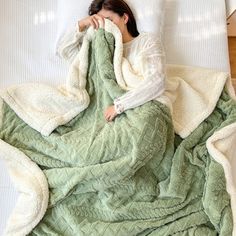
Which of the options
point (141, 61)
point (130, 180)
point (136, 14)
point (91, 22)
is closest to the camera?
point (130, 180)

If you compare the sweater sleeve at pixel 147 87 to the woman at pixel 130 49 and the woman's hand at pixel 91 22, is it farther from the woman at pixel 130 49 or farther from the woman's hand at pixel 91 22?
the woman's hand at pixel 91 22

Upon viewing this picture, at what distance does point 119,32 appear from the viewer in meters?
1.41

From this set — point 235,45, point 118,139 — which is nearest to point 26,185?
point 118,139

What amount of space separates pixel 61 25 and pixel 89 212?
725mm

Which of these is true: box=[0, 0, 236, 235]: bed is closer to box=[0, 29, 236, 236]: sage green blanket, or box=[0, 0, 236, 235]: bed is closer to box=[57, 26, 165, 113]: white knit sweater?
box=[57, 26, 165, 113]: white knit sweater

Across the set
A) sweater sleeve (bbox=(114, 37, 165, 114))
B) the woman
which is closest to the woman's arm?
the woman

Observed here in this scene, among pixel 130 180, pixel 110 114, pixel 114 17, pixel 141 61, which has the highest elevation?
pixel 114 17

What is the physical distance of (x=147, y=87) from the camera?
1.26 meters

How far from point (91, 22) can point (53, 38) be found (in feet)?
0.71

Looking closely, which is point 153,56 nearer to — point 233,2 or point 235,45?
point 233,2

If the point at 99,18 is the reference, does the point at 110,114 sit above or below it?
below

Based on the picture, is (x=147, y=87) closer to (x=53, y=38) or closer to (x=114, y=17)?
(x=114, y=17)

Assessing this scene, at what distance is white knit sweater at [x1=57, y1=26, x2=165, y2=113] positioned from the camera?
126cm

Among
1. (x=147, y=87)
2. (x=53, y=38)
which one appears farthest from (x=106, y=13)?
(x=147, y=87)
